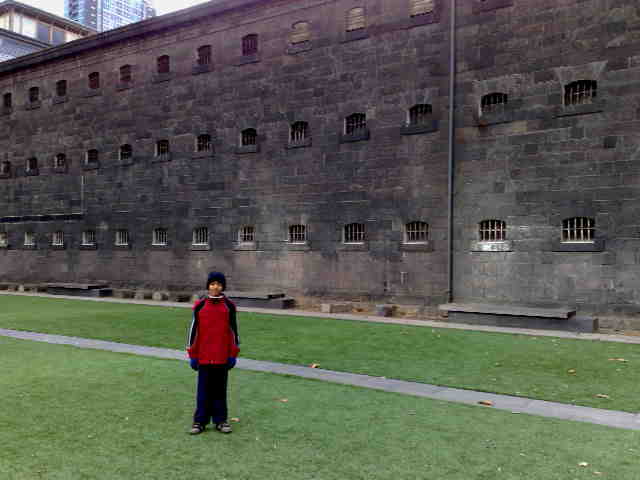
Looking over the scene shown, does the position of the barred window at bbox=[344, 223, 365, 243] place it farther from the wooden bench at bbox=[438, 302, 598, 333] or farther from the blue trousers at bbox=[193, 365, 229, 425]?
the blue trousers at bbox=[193, 365, 229, 425]

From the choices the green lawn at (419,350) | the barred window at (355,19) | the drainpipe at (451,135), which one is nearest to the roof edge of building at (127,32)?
the barred window at (355,19)

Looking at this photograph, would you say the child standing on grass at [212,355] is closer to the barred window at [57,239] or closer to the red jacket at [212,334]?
the red jacket at [212,334]

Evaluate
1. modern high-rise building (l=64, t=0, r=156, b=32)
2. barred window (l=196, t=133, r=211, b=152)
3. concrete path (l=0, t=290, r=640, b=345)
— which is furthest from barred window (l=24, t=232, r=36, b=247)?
modern high-rise building (l=64, t=0, r=156, b=32)

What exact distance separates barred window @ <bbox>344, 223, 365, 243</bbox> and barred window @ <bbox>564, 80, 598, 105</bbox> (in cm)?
723

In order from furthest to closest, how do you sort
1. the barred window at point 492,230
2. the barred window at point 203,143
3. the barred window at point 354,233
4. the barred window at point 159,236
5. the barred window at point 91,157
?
the barred window at point 91,157 → the barred window at point 159,236 → the barred window at point 203,143 → the barred window at point 354,233 → the barred window at point 492,230

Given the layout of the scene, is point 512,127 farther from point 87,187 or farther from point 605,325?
point 87,187

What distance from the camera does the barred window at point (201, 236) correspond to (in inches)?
918

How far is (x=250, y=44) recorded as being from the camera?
22.3m

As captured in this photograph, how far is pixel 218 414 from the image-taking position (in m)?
6.63

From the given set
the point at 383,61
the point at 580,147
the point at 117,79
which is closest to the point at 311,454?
the point at 580,147

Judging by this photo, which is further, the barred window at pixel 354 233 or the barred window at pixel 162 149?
the barred window at pixel 162 149

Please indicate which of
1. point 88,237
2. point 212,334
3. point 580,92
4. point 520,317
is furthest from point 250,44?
point 212,334

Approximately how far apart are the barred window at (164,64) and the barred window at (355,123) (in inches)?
363

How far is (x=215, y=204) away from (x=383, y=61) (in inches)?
335
